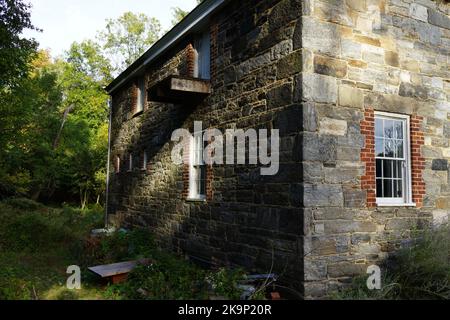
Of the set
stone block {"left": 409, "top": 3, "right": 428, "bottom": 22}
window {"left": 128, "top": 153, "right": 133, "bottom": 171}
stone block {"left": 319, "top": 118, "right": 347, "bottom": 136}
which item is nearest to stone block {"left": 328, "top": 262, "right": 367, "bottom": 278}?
stone block {"left": 319, "top": 118, "right": 347, "bottom": 136}

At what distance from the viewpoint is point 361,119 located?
600 centimetres

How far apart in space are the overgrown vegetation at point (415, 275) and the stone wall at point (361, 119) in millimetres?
Result: 214

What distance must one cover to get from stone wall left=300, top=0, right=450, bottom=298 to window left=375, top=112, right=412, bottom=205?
0.46 ft

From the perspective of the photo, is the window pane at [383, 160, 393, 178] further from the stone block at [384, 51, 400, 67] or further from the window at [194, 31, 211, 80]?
the window at [194, 31, 211, 80]

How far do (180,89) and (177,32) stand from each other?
7.81 feet

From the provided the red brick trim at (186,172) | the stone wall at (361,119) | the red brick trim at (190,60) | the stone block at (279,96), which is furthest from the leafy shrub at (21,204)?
the stone wall at (361,119)

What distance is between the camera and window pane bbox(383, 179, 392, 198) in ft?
21.0

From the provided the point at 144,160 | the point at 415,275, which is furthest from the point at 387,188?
the point at 144,160

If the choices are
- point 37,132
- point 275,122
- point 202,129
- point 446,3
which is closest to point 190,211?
point 202,129

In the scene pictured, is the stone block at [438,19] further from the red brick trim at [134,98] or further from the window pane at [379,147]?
the red brick trim at [134,98]

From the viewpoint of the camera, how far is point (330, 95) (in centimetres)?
569

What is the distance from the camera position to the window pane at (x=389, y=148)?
645 centimetres
